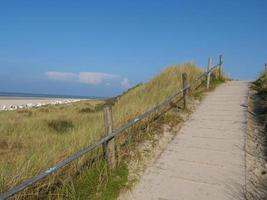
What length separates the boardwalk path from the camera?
500 centimetres

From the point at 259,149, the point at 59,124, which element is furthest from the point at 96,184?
the point at 59,124

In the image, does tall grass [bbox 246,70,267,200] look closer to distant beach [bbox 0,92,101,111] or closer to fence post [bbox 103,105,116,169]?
fence post [bbox 103,105,116,169]

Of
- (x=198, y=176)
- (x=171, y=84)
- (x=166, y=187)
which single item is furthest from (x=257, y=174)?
(x=171, y=84)

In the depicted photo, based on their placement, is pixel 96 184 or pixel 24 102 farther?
pixel 24 102

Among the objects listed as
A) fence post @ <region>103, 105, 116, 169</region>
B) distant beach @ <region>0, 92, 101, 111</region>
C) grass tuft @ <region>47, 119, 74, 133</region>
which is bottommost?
distant beach @ <region>0, 92, 101, 111</region>

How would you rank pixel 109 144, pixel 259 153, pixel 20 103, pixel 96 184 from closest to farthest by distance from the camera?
pixel 96 184 < pixel 109 144 < pixel 259 153 < pixel 20 103

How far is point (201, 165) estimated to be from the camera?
600cm

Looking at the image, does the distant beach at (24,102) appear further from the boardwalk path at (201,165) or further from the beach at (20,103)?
the boardwalk path at (201,165)

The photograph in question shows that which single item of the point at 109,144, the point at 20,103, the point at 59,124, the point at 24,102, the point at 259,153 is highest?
the point at 109,144

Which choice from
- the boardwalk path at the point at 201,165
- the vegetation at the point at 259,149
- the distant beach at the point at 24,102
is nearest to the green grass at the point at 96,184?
the boardwalk path at the point at 201,165

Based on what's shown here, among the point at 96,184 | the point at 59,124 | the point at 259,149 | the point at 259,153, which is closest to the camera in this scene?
the point at 96,184

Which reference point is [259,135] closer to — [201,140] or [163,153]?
[201,140]

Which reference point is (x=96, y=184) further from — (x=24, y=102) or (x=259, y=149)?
(x=24, y=102)

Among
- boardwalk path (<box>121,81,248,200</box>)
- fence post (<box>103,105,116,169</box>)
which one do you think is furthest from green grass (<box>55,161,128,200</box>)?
boardwalk path (<box>121,81,248,200</box>)
